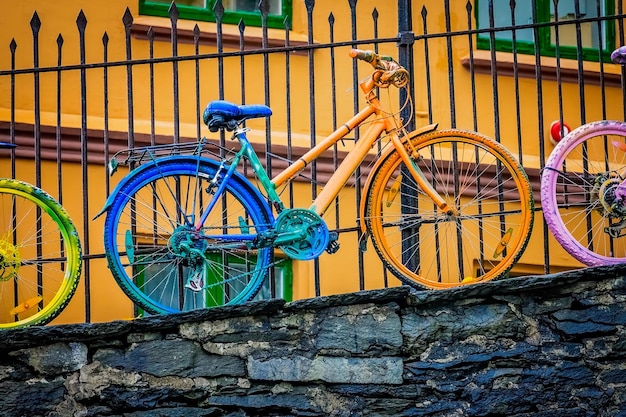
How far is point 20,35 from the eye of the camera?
848 cm

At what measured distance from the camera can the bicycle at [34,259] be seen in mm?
6422

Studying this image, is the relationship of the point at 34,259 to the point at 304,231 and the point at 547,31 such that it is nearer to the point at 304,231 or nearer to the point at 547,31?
the point at 304,231

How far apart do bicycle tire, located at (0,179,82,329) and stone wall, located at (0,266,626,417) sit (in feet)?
1.19

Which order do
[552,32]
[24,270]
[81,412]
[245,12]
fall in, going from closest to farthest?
[81,412], [24,270], [245,12], [552,32]

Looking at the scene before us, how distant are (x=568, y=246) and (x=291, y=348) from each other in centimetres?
155

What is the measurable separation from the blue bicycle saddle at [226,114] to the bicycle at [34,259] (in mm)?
820

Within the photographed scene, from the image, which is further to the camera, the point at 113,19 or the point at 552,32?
the point at 552,32

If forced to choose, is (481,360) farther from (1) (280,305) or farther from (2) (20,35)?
(2) (20,35)

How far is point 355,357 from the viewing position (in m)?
6.27

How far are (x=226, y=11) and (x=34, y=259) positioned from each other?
2.55 meters

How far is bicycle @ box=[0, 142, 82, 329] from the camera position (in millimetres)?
6422

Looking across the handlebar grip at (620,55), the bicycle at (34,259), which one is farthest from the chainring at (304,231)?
the handlebar grip at (620,55)

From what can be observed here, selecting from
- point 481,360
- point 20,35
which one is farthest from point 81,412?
point 20,35

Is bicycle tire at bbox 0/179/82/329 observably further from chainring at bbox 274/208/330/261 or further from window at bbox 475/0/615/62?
window at bbox 475/0/615/62
